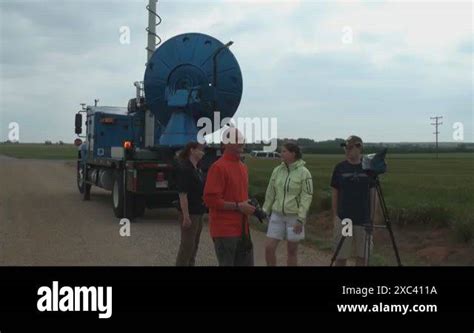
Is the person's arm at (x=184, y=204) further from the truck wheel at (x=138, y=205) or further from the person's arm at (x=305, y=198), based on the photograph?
the truck wheel at (x=138, y=205)

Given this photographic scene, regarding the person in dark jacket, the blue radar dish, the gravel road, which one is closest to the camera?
the person in dark jacket

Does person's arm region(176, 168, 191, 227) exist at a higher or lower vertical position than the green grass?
higher

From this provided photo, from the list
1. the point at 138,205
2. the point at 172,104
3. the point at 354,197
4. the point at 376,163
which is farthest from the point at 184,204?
the point at 138,205

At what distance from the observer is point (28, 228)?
44.3ft

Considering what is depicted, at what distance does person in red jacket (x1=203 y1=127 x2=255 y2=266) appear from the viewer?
6172 mm

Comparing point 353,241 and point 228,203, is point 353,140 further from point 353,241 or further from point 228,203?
point 228,203

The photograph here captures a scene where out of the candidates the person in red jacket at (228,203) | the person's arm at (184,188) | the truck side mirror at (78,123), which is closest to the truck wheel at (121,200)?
the truck side mirror at (78,123)

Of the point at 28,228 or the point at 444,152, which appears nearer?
the point at 28,228

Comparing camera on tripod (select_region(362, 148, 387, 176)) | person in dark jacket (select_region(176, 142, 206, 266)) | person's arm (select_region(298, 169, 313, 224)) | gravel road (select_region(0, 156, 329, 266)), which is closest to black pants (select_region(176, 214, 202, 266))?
person in dark jacket (select_region(176, 142, 206, 266))

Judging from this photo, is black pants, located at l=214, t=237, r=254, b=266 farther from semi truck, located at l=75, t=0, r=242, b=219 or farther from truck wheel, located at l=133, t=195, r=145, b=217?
truck wheel, located at l=133, t=195, r=145, b=217
